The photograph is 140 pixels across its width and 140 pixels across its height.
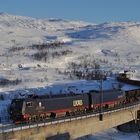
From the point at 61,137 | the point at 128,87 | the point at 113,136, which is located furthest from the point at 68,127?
the point at 128,87

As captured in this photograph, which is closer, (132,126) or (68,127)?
(68,127)

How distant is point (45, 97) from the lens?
246 ft

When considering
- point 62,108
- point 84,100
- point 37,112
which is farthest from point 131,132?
point 37,112

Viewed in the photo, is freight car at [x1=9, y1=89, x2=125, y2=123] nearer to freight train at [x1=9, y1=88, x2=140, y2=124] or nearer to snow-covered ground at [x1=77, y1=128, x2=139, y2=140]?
freight train at [x1=9, y1=88, x2=140, y2=124]

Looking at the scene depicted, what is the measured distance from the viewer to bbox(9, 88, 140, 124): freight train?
68.0m

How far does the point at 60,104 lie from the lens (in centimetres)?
7669

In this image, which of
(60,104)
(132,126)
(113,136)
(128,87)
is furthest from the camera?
(128,87)

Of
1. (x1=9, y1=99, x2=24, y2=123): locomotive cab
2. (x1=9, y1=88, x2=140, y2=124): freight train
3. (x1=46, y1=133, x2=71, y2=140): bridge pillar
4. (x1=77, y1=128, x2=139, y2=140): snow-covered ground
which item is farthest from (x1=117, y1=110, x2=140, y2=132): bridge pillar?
(x1=9, y1=99, x2=24, y2=123): locomotive cab

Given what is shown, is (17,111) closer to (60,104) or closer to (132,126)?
(60,104)

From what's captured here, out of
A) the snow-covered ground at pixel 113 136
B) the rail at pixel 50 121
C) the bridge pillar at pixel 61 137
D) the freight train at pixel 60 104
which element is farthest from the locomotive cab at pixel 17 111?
the snow-covered ground at pixel 113 136

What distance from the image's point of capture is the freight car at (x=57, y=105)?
67.9 metres

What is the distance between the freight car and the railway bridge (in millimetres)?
3186

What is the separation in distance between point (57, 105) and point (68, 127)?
5.04 meters

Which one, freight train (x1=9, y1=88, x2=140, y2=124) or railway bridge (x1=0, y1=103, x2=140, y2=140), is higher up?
freight train (x1=9, y1=88, x2=140, y2=124)
